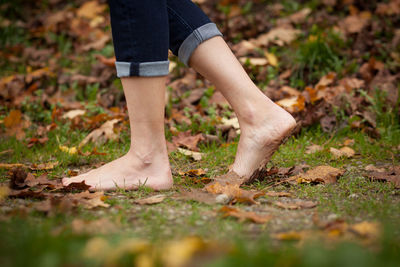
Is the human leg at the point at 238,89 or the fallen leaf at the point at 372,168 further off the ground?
the human leg at the point at 238,89

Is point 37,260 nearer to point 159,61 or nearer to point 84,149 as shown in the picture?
point 159,61

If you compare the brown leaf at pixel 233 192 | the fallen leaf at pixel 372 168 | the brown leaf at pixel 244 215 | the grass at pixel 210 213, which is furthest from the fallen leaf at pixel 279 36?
the brown leaf at pixel 244 215

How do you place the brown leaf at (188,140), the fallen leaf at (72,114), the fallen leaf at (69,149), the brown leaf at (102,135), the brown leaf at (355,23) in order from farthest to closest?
the brown leaf at (355,23) < the fallen leaf at (72,114) < the brown leaf at (102,135) < the brown leaf at (188,140) < the fallen leaf at (69,149)

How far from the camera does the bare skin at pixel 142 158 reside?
1641 mm

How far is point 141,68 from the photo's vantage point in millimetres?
1570

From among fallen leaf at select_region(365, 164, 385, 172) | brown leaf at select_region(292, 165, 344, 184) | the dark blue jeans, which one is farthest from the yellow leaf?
the dark blue jeans

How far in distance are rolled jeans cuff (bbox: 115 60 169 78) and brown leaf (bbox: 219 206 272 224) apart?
22.4 inches

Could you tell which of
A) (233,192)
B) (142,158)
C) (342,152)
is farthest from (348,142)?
(142,158)

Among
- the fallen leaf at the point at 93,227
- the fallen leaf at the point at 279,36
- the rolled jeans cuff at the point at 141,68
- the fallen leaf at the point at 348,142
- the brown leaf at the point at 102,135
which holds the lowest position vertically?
the fallen leaf at the point at 348,142

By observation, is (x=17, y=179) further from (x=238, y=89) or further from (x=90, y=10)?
(x=90, y=10)

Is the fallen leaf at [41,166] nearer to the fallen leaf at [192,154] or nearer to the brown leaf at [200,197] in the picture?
the fallen leaf at [192,154]

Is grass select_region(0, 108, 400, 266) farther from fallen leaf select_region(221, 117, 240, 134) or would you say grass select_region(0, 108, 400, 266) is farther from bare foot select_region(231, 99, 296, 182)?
fallen leaf select_region(221, 117, 240, 134)

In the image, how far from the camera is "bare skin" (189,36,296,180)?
173 cm

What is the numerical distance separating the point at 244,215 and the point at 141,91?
2.01ft
